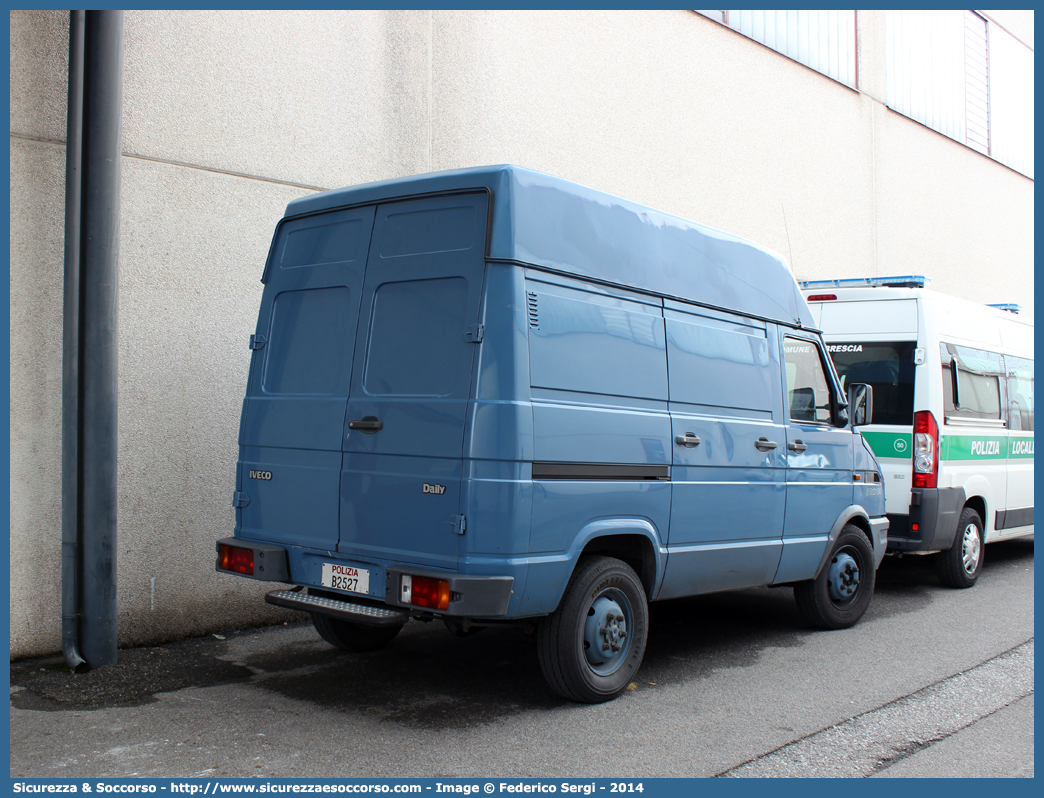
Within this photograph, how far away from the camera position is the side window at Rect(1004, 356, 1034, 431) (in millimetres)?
9898

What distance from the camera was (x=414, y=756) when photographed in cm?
423

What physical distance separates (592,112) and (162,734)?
7441 mm

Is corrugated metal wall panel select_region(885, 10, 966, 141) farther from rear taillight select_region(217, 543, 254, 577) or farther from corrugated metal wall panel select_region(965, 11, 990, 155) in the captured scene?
rear taillight select_region(217, 543, 254, 577)

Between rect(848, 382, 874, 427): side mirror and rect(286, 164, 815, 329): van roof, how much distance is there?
97 centimetres

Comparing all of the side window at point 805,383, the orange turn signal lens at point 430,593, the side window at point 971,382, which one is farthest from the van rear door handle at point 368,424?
the side window at point 971,382

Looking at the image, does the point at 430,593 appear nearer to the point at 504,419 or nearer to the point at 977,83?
the point at 504,419

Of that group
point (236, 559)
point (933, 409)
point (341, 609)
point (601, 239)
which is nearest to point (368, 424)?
point (341, 609)

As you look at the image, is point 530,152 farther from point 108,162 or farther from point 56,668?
point 56,668

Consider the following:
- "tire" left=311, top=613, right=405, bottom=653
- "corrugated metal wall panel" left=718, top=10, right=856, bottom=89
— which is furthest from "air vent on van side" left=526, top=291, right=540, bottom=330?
"corrugated metal wall panel" left=718, top=10, right=856, bottom=89

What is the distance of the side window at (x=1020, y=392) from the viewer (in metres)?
9.90

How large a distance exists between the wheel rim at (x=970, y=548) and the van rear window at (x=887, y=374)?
1.44 metres

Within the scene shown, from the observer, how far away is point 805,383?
6.84 meters

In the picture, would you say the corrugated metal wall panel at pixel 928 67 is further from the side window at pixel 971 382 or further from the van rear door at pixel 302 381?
the van rear door at pixel 302 381

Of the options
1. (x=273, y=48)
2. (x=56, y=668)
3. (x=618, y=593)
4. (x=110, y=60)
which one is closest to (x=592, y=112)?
(x=273, y=48)
